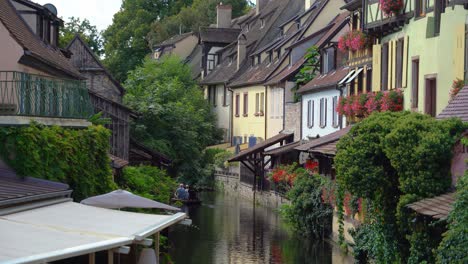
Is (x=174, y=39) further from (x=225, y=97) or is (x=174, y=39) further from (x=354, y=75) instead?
(x=354, y=75)

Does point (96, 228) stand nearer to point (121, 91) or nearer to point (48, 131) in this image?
point (48, 131)

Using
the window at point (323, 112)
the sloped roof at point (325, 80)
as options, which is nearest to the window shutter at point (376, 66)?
the sloped roof at point (325, 80)

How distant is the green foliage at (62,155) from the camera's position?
18406 millimetres

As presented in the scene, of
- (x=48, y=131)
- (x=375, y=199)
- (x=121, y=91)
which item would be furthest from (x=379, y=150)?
(x=121, y=91)

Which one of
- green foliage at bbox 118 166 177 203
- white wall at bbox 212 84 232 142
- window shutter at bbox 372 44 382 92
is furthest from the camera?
white wall at bbox 212 84 232 142

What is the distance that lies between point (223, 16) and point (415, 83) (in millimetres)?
50524

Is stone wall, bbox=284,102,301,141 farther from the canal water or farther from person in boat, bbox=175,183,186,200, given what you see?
person in boat, bbox=175,183,186,200

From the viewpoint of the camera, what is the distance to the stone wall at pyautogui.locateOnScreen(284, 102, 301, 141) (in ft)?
166

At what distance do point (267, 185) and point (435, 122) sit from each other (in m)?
30.7

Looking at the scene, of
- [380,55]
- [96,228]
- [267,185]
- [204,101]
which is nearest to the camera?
[96,228]

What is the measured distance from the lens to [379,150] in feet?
75.5

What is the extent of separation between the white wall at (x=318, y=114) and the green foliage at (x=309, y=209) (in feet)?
14.9

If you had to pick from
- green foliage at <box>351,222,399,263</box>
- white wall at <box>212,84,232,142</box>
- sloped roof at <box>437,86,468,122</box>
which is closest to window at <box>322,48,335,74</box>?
green foliage at <box>351,222,399,263</box>

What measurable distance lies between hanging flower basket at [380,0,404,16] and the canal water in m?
7.20
